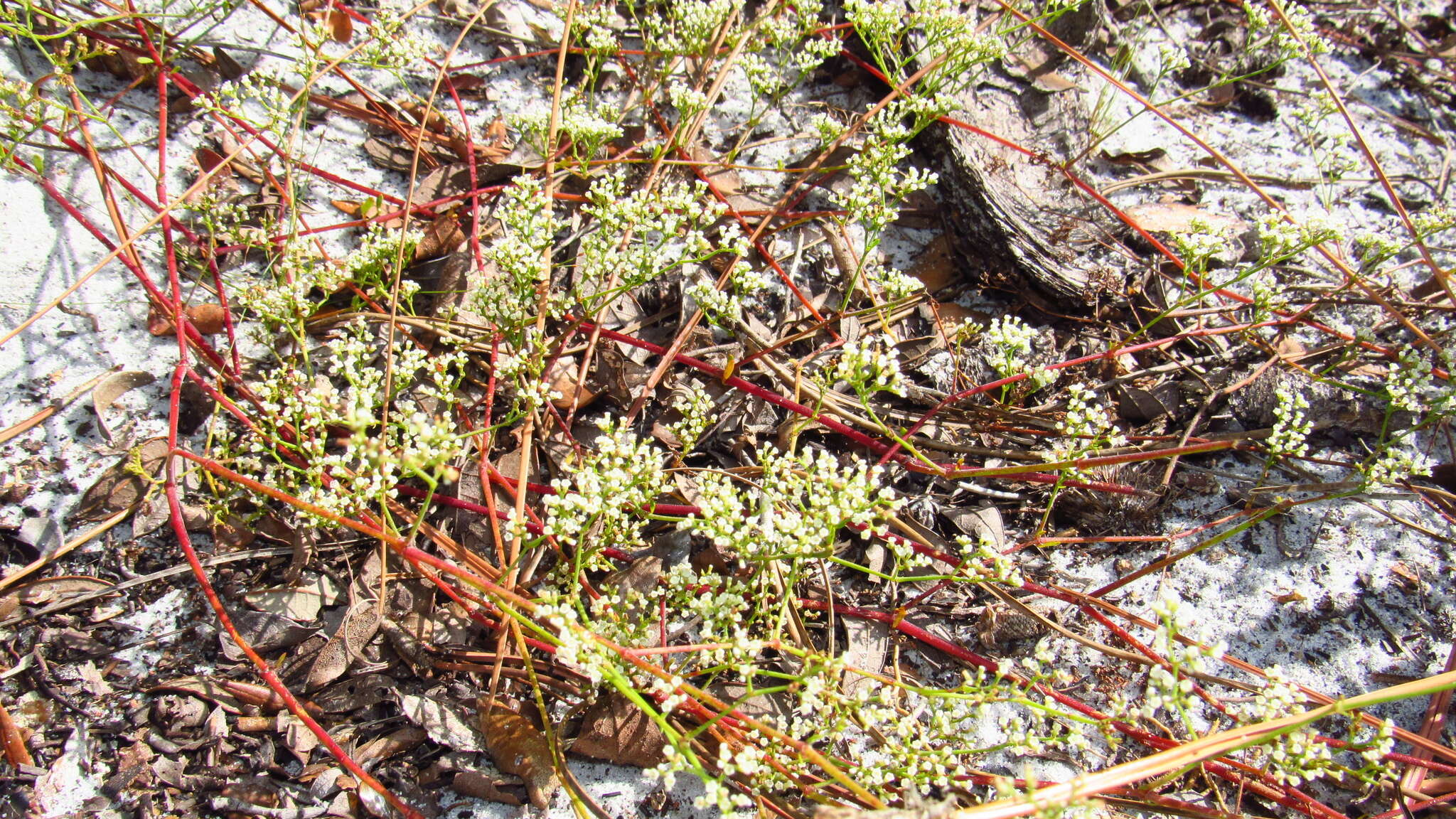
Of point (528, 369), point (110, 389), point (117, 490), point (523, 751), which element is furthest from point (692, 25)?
Result: point (523, 751)

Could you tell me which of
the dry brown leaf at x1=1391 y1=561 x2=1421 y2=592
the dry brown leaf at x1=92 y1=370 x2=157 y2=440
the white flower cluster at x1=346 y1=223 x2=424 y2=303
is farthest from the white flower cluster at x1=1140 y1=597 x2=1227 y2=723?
the dry brown leaf at x1=92 y1=370 x2=157 y2=440

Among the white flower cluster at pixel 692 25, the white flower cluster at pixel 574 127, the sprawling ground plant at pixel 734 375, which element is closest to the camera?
the sprawling ground plant at pixel 734 375

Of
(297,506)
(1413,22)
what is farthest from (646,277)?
(1413,22)

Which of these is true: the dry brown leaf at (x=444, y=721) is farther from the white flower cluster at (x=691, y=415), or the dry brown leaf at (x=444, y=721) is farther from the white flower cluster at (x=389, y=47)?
the white flower cluster at (x=389, y=47)

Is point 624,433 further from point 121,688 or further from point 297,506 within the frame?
point 121,688

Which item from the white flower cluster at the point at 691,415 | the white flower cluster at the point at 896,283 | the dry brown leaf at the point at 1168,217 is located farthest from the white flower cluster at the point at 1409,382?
the white flower cluster at the point at 691,415

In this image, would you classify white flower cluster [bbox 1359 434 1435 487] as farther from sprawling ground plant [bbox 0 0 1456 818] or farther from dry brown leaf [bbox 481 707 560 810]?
dry brown leaf [bbox 481 707 560 810]
